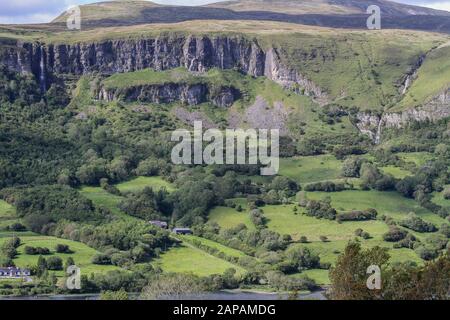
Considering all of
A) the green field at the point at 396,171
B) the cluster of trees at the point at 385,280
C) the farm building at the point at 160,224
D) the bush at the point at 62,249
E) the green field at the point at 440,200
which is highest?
the cluster of trees at the point at 385,280

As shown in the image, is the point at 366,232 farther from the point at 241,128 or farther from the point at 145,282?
the point at 241,128

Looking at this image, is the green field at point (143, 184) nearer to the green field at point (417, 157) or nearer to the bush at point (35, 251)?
the bush at point (35, 251)

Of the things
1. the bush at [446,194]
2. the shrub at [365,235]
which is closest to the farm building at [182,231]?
the shrub at [365,235]

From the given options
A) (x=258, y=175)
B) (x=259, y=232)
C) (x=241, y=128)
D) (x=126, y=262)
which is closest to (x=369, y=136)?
(x=241, y=128)

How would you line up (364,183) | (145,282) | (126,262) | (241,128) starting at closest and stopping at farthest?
(145,282) → (126,262) → (364,183) → (241,128)

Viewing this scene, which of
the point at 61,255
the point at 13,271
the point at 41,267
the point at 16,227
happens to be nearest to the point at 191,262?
the point at 61,255

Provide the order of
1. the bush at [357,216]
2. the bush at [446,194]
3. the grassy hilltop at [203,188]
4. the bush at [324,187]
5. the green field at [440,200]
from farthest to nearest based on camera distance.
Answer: the bush at [324,187], the bush at [446,194], the green field at [440,200], the bush at [357,216], the grassy hilltop at [203,188]
